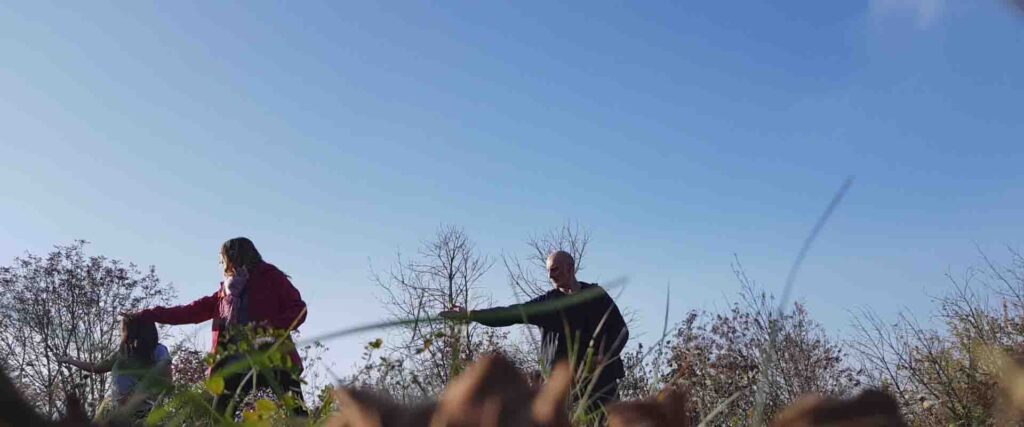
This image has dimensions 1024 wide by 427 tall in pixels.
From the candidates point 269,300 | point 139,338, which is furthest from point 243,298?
point 139,338

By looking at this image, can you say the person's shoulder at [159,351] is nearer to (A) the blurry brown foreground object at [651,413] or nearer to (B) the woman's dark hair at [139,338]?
(B) the woman's dark hair at [139,338]

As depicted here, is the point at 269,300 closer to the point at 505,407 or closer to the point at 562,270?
the point at 562,270

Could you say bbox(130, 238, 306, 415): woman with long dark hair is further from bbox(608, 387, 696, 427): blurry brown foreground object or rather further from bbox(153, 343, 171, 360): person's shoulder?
bbox(608, 387, 696, 427): blurry brown foreground object

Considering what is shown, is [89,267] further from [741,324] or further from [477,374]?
[477,374]

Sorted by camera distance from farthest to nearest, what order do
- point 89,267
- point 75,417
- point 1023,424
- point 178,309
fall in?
point 89,267 → point 178,309 → point 1023,424 → point 75,417

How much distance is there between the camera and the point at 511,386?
55 cm

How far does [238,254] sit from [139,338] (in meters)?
1.27

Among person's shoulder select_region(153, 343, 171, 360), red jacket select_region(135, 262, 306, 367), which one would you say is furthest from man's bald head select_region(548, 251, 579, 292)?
person's shoulder select_region(153, 343, 171, 360)

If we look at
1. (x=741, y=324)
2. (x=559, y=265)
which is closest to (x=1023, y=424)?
(x=559, y=265)

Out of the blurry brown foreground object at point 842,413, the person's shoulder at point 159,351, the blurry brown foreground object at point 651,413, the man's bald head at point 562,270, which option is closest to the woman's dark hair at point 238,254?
the person's shoulder at point 159,351

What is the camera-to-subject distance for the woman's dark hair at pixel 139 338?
22.7 feet

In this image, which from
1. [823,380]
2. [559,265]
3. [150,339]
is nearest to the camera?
[559,265]

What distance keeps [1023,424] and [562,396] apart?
384 millimetres

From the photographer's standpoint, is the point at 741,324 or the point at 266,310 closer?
the point at 266,310
